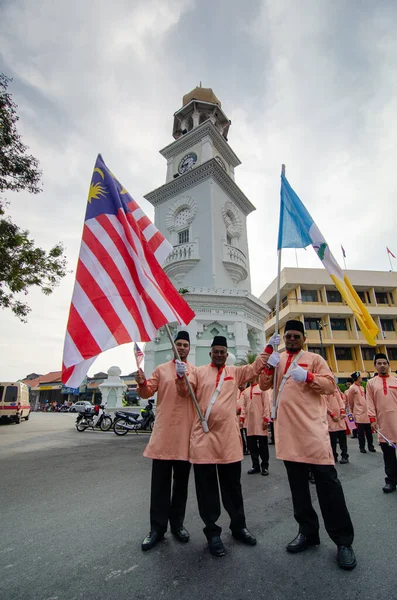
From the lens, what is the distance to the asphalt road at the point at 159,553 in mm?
2010

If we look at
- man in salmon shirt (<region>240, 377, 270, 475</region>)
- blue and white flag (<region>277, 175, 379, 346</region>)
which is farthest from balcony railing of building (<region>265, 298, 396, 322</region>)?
blue and white flag (<region>277, 175, 379, 346</region>)

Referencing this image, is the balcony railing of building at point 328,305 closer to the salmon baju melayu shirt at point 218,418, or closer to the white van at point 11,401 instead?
the white van at point 11,401

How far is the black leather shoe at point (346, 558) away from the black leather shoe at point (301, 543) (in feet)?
0.86

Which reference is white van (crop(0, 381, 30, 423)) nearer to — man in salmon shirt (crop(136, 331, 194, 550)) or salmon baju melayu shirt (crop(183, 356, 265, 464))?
man in salmon shirt (crop(136, 331, 194, 550))

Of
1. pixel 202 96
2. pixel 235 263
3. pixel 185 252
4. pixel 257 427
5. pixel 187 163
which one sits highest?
pixel 202 96

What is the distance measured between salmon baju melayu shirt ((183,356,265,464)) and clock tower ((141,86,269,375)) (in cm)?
1074

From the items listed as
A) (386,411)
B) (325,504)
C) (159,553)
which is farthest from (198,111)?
(159,553)

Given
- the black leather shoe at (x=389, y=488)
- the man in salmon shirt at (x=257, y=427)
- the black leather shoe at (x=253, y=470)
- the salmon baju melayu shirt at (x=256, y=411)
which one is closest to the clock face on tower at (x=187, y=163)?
the salmon baju melayu shirt at (x=256, y=411)

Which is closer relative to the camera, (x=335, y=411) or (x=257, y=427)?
(x=257, y=427)

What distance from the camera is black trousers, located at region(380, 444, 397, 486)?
438 centimetres

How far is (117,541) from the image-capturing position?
2.73 meters

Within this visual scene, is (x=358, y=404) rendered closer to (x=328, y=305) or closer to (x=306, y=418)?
(x=306, y=418)

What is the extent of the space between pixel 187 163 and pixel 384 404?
65.0ft

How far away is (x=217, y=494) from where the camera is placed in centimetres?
285
